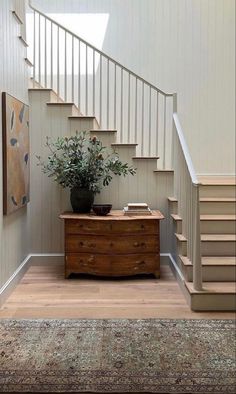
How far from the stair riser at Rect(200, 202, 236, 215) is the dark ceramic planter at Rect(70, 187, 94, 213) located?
117cm

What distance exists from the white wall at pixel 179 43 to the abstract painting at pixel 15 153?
1.88 m

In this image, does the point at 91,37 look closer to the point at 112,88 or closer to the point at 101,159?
the point at 112,88

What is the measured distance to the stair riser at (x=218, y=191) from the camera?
4938 millimetres

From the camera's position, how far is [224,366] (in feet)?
8.37

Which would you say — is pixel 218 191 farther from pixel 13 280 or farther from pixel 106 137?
pixel 13 280

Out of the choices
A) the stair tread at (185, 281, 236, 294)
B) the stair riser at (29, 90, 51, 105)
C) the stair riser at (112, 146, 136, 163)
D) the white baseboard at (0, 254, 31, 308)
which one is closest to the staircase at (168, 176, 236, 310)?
the stair tread at (185, 281, 236, 294)

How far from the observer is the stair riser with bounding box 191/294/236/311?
11.5 feet

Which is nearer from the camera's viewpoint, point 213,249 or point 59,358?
point 59,358

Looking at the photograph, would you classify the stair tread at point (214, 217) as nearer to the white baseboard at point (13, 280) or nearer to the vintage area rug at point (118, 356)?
the vintage area rug at point (118, 356)

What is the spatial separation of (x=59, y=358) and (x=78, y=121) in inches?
112

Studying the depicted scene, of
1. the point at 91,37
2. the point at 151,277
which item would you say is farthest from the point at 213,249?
the point at 91,37

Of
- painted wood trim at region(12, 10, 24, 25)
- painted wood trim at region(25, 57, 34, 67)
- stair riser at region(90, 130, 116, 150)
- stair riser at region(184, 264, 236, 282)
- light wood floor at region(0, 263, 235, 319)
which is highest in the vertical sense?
painted wood trim at region(12, 10, 24, 25)

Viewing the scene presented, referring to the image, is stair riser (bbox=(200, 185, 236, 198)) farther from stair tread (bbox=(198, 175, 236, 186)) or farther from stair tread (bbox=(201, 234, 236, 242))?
stair tread (bbox=(201, 234, 236, 242))

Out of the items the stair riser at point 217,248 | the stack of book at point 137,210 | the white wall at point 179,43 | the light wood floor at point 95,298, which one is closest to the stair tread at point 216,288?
the light wood floor at point 95,298
